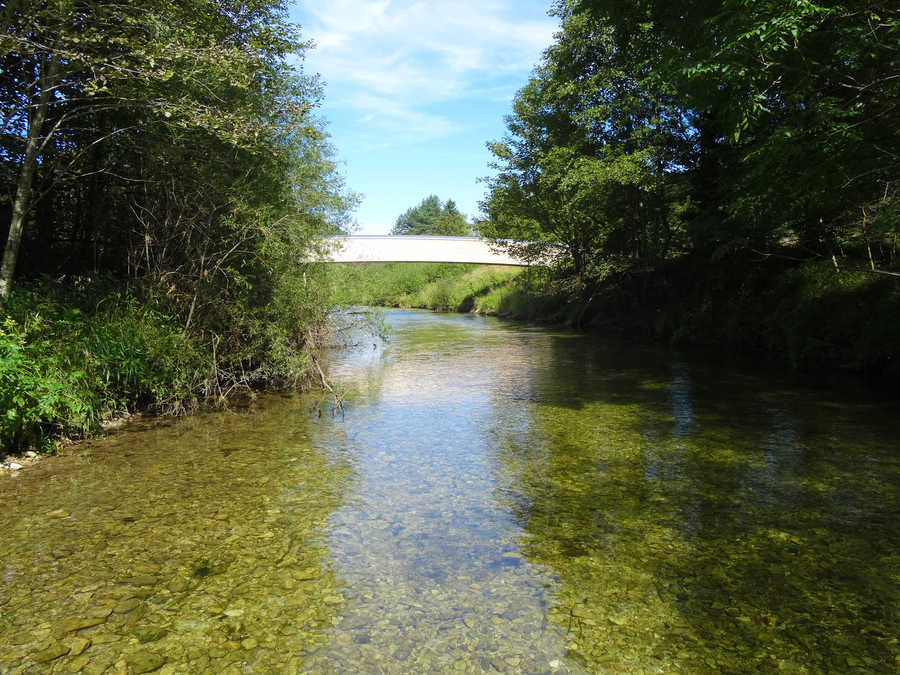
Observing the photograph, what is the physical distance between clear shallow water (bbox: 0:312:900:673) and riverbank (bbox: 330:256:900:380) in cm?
387

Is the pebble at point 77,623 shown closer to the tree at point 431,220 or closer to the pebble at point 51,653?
the pebble at point 51,653

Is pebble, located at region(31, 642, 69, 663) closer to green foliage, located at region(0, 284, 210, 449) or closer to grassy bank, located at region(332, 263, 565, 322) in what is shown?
green foliage, located at region(0, 284, 210, 449)

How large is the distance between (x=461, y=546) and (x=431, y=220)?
13706 centimetres

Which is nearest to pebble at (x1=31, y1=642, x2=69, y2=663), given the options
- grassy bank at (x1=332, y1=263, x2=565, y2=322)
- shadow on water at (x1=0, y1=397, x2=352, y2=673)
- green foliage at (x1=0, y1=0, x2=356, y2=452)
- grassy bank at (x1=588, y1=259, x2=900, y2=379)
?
shadow on water at (x1=0, y1=397, x2=352, y2=673)

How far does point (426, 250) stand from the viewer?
34.0 m

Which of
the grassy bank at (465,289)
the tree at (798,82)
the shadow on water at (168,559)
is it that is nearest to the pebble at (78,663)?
the shadow on water at (168,559)

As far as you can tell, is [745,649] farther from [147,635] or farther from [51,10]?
[51,10]

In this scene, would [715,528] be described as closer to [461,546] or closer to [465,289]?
[461,546]

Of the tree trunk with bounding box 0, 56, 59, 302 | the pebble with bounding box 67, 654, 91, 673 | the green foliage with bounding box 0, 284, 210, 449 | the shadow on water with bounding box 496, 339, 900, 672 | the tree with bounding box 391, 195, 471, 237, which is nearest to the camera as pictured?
the pebble with bounding box 67, 654, 91, 673

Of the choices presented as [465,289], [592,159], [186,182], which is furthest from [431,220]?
[186,182]

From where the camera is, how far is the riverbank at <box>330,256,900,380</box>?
12.0 m

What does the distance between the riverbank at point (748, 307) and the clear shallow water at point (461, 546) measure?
3.87m

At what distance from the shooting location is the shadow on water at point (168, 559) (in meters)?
3.51

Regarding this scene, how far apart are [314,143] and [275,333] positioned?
4.58 meters
